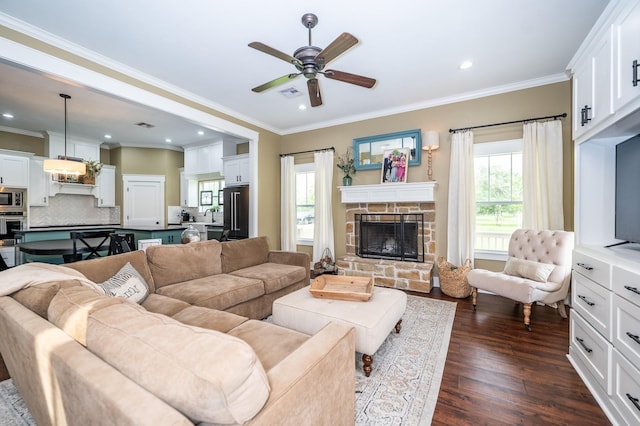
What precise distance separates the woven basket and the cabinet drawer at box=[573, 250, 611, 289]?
1.61 meters

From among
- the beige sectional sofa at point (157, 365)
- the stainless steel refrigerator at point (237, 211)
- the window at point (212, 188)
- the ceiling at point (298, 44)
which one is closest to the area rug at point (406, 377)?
the beige sectional sofa at point (157, 365)

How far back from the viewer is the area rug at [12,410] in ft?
5.17

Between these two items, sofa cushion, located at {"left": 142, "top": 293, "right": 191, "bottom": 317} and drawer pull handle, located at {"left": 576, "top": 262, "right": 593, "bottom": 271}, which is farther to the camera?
sofa cushion, located at {"left": 142, "top": 293, "right": 191, "bottom": 317}

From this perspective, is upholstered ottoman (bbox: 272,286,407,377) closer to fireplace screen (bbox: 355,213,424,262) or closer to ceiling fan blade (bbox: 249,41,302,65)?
ceiling fan blade (bbox: 249,41,302,65)

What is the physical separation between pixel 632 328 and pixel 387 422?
1.40 metres

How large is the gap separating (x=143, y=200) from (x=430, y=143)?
6.67 meters

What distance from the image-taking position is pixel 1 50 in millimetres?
2334

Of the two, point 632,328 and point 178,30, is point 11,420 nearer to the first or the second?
point 178,30

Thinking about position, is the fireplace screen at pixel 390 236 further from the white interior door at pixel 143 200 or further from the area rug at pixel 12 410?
the white interior door at pixel 143 200

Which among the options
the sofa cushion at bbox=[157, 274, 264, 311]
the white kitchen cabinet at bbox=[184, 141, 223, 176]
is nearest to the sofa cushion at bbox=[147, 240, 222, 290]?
the sofa cushion at bbox=[157, 274, 264, 311]

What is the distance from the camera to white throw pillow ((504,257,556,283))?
2920mm

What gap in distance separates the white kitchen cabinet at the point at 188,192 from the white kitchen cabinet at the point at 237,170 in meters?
2.00

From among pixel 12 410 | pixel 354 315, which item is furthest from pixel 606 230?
pixel 12 410

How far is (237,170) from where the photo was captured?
18.4 ft
